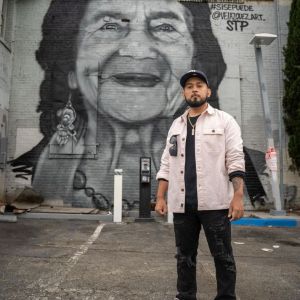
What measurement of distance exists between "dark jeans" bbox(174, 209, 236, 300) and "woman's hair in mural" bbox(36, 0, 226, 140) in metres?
8.94

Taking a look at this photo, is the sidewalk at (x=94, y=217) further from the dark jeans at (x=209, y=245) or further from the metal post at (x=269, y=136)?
the dark jeans at (x=209, y=245)

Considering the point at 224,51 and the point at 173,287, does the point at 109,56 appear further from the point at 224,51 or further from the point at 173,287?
the point at 173,287

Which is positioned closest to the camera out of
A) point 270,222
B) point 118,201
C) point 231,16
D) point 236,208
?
point 236,208

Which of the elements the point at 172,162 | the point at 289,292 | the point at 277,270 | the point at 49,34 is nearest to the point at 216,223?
the point at 172,162

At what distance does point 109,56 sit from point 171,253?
26.0ft

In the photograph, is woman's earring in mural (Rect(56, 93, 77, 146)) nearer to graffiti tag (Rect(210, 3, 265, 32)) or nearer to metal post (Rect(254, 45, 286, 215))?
graffiti tag (Rect(210, 3, 265, 32))

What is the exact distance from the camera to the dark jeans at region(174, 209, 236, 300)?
114 inches

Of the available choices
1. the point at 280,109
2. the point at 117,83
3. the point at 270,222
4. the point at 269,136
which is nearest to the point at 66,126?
the point at 117,83

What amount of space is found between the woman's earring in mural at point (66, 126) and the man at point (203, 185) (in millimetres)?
8618

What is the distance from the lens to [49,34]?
11.9 metres

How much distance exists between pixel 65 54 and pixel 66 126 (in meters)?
2.37

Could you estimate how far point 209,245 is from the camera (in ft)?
9.76

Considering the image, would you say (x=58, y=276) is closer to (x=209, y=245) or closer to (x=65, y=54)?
(x=209, y=245)

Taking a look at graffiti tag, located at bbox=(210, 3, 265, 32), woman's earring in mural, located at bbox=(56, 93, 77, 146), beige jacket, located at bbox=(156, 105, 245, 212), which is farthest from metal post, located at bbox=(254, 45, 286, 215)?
beige jacket, located at bbox=(156, 105, 245, 212)
